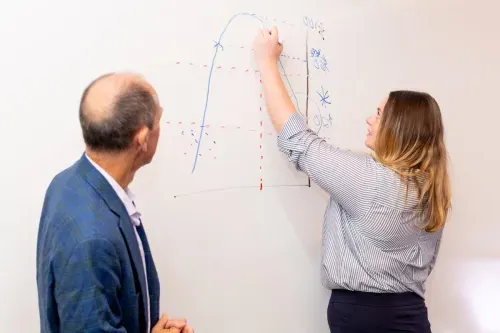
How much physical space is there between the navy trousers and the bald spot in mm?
769

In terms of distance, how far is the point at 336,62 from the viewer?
1.32 metres

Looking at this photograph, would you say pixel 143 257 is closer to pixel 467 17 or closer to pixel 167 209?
pixel 167 209

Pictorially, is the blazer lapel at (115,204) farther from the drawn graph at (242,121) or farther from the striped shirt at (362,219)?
the striped shirt at (362,219)

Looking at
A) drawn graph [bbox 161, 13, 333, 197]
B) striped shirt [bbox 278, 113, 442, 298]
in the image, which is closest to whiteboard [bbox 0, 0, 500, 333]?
drawn graph [bbox 161, 13, 333, 197]

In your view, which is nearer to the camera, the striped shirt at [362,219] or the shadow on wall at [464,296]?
the striped shirt at [362,219]

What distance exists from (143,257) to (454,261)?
1180 millimetres

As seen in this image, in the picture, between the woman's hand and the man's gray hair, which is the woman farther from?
the man's gray hair

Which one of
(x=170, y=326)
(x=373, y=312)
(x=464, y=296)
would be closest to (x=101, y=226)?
(x=170, y=326)

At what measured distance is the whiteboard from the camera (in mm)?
925

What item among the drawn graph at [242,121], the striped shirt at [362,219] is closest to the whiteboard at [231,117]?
the drawn graph at [242,121]

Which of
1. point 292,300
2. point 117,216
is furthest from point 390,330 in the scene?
point 117,216

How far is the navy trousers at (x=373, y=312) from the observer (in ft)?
3.89

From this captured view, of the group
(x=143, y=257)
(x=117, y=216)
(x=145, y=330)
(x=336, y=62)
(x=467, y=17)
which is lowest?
(x=145, y=330)

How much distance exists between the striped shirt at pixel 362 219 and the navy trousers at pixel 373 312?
0.03 meters
